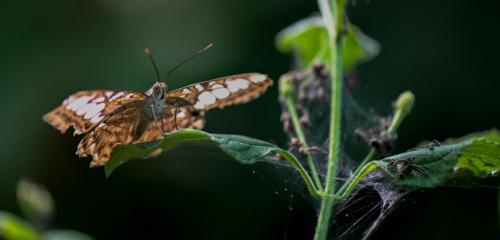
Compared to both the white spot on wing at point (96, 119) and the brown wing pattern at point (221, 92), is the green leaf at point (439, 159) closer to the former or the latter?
the brown wing pattern at point (221, 92)

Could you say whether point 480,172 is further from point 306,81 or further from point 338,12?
point 306,81

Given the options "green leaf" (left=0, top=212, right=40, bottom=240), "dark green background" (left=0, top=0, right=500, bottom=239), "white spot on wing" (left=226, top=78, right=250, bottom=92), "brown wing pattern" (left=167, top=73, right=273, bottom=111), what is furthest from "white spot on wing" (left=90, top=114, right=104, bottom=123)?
"dark green background" (left=0, top=0, right=500, bottom=239)

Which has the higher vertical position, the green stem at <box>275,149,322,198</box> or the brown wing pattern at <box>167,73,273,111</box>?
the brown wing pattern at <box>167,73,273,111</box>

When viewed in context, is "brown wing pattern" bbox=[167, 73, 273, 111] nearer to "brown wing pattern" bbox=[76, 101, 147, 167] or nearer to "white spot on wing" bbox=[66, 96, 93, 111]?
"brown wing pattern" bbox=[76, 101, 147, 167]

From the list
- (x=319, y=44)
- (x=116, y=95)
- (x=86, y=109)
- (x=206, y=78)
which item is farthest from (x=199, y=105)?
(x=206, y=78)

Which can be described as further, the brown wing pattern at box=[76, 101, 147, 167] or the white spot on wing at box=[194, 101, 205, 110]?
the white spot on wing at box=[194, 101, 205, 110]

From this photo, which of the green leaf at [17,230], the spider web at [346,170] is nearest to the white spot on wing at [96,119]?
the spider web at [346,170]

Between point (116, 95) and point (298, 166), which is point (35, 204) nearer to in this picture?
point (298, 166)
